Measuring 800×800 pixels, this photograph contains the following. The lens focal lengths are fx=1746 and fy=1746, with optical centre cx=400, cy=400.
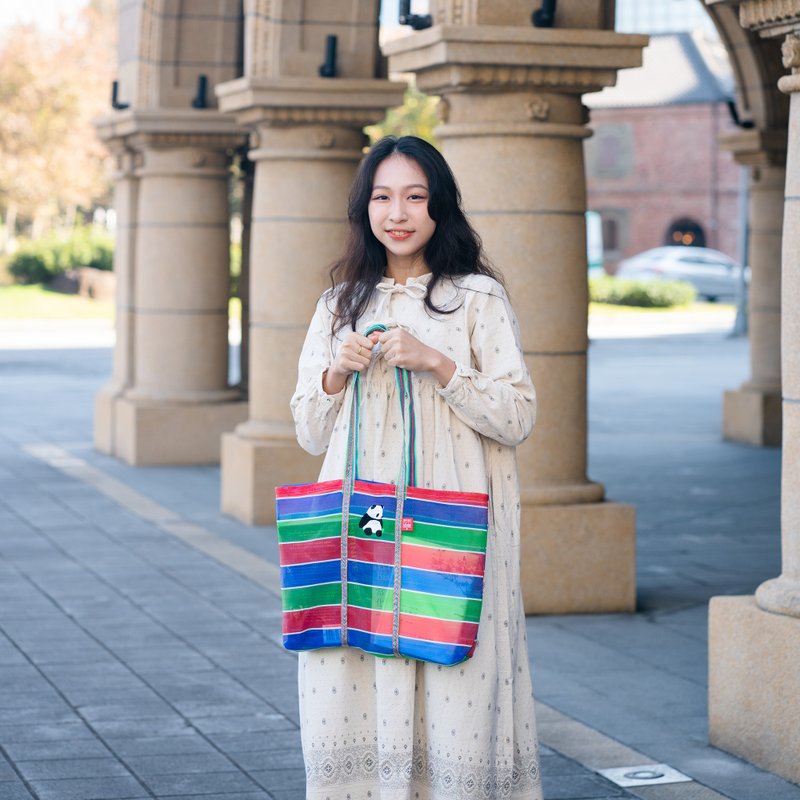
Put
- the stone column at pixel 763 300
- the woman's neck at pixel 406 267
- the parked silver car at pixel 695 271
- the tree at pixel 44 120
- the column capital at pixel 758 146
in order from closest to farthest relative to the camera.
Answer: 1. the woman's neck at pixel 406 267
2. the column capital at pixel 758 146
3. the stone column at pixel 763 300
4. the tree at pixel 44 120
5. the parked silver car at pixel 695 271

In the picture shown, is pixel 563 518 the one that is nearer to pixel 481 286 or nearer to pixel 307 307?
pixel 307 307

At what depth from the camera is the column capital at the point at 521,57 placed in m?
7.65

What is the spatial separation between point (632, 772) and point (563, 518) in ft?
8.38

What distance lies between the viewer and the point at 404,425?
396 centimetres

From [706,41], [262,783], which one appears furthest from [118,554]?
[706,41]

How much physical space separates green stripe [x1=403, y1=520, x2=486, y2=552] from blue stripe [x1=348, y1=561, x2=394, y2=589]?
0.33 ft

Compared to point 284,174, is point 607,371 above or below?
below

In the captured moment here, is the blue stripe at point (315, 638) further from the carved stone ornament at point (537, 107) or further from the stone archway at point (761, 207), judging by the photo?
the stone archway at point (761, 207)

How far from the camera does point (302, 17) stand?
1062cm

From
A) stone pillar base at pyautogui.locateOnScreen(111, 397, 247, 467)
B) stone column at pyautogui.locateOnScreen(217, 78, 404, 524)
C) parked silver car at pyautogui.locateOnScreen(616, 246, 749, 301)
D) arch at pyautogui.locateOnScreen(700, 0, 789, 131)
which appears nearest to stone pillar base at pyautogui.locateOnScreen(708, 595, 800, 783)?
stone column at pyautogui.locateOnScreen(217, 78, 404, 524)

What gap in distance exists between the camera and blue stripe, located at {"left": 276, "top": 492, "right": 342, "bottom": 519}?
393 centimetres

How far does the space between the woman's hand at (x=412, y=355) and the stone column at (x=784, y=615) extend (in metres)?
1.88

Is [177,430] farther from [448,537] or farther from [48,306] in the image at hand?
[48,306]

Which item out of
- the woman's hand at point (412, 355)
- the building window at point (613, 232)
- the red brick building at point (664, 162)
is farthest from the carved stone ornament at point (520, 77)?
the building window at point (613, 232)
